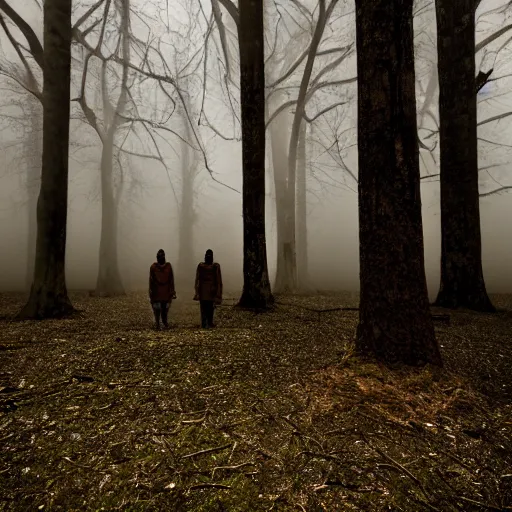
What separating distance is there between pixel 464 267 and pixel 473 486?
6.51 meters

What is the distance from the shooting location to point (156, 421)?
279 cm

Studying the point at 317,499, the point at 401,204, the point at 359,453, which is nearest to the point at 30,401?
the point at 317,499

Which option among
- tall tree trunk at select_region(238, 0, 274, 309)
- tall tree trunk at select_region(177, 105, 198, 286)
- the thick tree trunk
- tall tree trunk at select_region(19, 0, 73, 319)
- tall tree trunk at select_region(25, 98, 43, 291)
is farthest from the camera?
tall tree trunk at select_region(177, 105, 198, 286)

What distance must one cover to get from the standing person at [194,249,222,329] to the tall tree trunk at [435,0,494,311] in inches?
199

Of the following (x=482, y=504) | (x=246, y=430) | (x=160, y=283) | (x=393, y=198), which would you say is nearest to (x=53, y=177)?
(x=160, y=283)

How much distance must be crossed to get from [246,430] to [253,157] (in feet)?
21.9

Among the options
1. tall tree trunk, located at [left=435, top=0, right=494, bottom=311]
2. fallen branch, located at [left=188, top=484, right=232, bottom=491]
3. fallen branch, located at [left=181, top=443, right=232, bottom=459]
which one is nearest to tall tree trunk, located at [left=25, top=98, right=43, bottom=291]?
tall tree trunk, located at [left=435, top=0, right=494, bottom=311]

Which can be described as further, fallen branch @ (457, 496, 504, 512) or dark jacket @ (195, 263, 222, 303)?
dark jacket @ (195, 263, 222, 303)

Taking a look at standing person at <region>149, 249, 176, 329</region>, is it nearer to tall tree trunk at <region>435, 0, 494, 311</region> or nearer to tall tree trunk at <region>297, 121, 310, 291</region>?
tall tree trunk at <region>435, 0, 494, 311</region>

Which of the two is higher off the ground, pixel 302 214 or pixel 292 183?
pixel 292 183

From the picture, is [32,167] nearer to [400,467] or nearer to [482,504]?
[400,467]

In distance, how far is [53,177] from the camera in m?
7.57

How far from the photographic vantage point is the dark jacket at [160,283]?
6.88 meters

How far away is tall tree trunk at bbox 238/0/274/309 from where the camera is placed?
26.5ft
